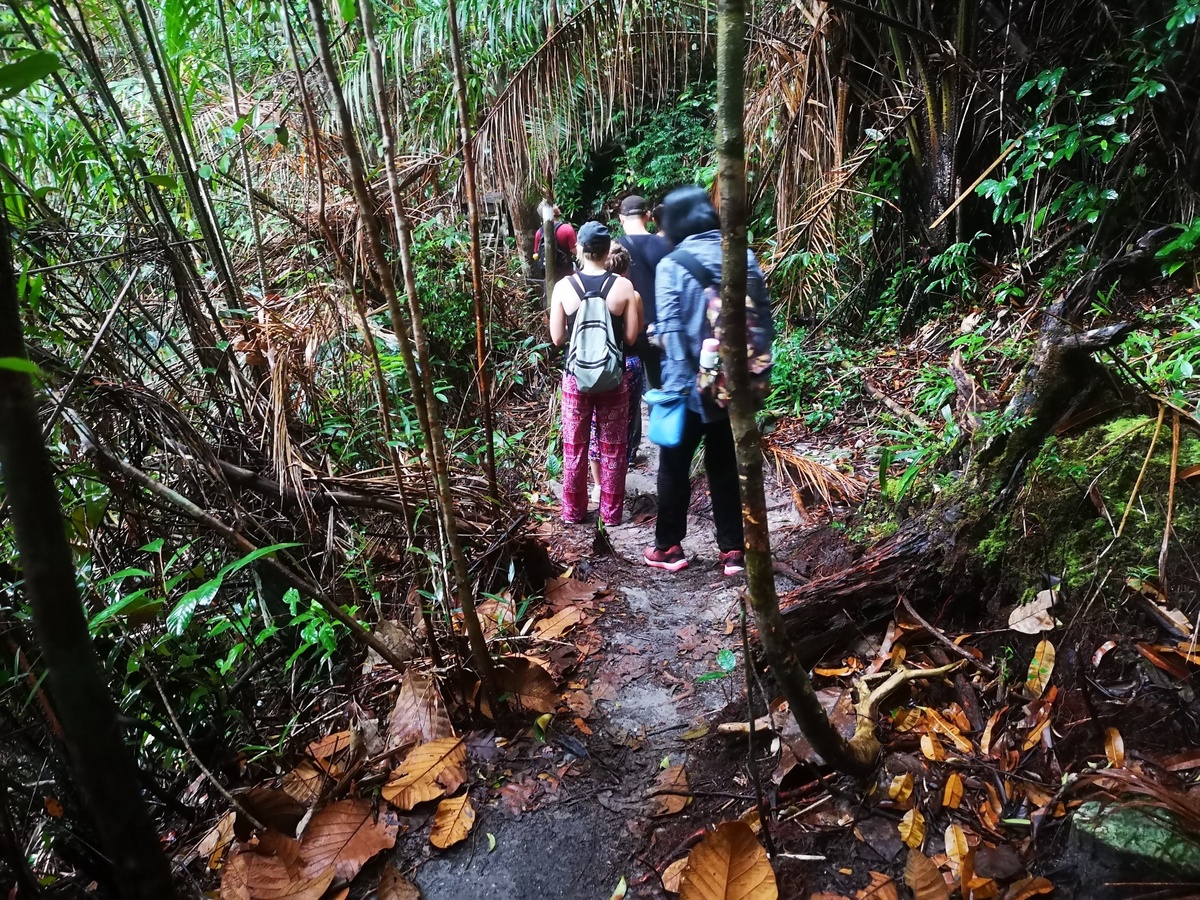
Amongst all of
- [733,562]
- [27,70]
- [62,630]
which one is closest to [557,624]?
[733,562]

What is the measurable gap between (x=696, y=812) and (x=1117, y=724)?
1.07m

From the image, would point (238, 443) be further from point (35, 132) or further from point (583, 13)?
point (583, 13)

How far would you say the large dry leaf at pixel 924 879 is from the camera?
4.81 ft

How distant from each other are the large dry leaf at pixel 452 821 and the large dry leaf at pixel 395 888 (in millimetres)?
112

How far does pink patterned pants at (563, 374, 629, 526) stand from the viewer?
12.1ft

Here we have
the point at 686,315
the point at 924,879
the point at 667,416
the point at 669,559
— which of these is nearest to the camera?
the point at 924,879

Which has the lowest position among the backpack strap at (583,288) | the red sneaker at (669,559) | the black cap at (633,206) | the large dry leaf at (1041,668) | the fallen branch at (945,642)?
the red sneaker at (669,559)

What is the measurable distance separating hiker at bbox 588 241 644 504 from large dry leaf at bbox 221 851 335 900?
254 cm

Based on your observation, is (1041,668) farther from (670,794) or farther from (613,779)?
(613,779)

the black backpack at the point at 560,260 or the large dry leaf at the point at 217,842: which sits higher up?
the black backpack at the point at 560,260

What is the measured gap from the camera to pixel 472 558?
275cm

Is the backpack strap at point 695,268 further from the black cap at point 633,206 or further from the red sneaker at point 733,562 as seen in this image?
the black cap at point 633,206

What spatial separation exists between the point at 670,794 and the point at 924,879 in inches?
26.5

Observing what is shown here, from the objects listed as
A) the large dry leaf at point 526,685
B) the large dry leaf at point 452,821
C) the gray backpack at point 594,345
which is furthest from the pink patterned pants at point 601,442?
the large dry leaf at point 452,821
